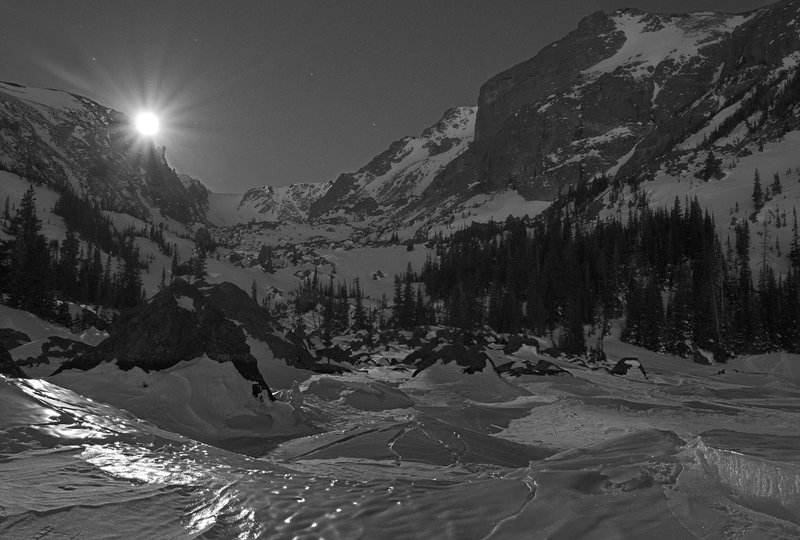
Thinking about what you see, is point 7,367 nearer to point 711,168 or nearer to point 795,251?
point 795,251

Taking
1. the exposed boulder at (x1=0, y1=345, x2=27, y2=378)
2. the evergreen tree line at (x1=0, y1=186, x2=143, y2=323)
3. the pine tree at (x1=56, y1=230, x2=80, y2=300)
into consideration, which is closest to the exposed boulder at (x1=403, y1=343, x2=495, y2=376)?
the exposed boulder at (x1=0, y1=345, x2=27, y2=378)

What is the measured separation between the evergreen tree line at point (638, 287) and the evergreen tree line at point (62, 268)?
49510 millimetres

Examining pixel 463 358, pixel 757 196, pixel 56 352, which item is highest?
pixel 757 196

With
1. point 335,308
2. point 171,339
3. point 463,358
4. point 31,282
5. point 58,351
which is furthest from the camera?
point 335,308

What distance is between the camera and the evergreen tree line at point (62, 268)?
42406mm

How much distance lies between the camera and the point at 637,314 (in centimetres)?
6362

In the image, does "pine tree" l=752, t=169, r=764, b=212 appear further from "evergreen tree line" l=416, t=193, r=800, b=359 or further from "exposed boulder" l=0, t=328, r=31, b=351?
"exposed boulder" l=0, t=328, r=31, b=351

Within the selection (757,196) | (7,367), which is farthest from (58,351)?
(757,196)

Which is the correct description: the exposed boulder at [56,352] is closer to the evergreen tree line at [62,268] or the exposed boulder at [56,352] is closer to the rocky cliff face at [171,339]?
the rocky cliff face at [171,339]

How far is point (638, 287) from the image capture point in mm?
68938

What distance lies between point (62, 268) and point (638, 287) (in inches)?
3053

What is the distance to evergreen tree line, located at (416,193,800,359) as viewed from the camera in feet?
204

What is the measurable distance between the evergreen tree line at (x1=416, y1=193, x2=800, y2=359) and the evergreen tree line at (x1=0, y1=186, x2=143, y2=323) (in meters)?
49.5

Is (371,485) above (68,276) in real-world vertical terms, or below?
below
